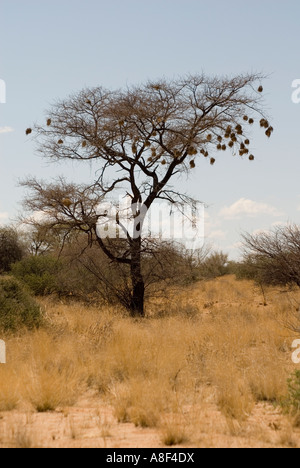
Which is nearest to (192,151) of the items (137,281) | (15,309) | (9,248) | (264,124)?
(264,124)

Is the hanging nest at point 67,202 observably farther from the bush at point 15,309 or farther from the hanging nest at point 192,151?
the hanging nest at point 192,151

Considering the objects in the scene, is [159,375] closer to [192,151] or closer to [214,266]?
[192,151]

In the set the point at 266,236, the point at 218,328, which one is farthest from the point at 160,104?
the point at 218,328

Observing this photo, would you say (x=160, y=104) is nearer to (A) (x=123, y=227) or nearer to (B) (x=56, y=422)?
(A) (x=123, y=227)

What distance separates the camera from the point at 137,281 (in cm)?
1795

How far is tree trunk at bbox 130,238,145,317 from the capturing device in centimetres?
1777

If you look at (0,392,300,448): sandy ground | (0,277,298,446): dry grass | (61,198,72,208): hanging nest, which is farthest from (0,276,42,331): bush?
(0,392,300,448): sandy ground

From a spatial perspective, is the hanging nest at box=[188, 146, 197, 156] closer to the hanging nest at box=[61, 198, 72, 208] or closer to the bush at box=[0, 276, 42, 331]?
the hanging nest at box=[61, 198, 72, 208]

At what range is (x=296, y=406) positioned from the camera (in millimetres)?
6805

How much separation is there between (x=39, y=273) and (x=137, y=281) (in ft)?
20.1

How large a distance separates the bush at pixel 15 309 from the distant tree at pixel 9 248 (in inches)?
636

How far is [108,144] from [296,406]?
12.1 meters

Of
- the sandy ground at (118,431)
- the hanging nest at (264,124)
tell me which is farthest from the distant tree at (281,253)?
the sandy ground at (118,431)

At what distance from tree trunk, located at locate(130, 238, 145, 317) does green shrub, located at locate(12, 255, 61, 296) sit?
4.55 m
